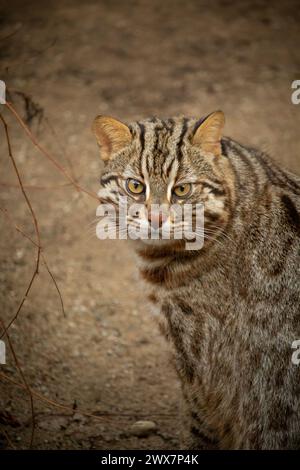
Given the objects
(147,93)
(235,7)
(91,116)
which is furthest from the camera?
(235,7)

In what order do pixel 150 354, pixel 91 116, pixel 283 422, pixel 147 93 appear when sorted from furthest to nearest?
pixel 147 93 < pixel 91 116 < pixel 150 354 < pixel 283 422

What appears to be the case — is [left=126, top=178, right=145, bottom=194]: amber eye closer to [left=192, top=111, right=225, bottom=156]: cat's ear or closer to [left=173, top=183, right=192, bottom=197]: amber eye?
[left=173, top=183, right=192, bottom=197]: amber eye

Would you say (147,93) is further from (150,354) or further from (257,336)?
(257,336)

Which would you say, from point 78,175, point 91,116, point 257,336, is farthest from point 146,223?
point 91,116

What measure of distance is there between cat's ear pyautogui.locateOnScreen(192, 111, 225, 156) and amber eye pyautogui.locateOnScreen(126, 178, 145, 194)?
1.48 feet

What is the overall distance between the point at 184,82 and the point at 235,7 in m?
2.36

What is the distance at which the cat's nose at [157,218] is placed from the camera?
3.21 metres

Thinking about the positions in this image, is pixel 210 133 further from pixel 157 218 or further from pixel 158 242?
pixel 158 242

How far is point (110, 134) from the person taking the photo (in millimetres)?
3523

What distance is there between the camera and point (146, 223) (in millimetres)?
3250

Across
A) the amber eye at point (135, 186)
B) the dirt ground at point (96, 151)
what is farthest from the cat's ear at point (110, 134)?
the dirt ground at point (96, 151)

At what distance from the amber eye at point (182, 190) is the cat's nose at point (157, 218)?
20cm

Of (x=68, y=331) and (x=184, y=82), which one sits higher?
(x=184, y=82)

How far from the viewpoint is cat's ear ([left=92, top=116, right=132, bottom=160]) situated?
11.3 feet
